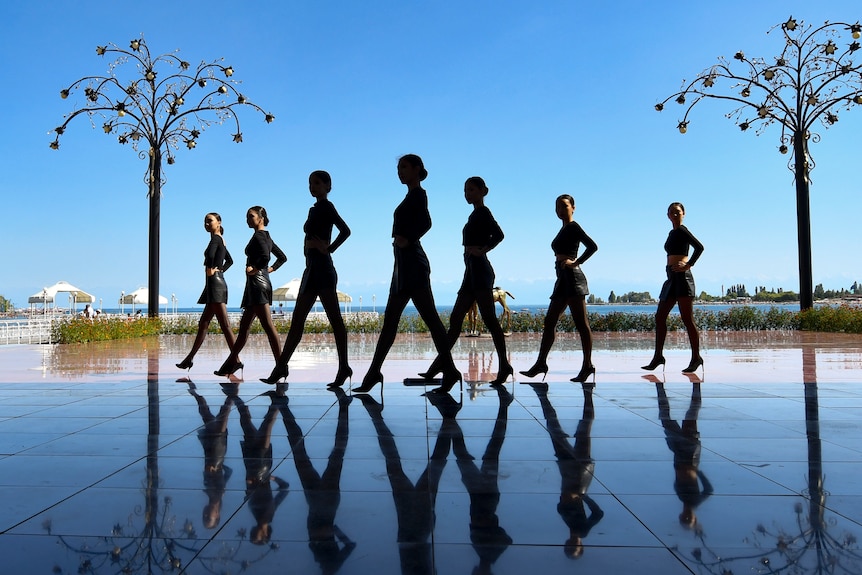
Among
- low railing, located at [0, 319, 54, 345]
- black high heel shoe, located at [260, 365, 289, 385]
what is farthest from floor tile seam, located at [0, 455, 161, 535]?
low railing, located at [0, 319, 54, 345]

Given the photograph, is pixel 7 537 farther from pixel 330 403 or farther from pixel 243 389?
pixel 243 389

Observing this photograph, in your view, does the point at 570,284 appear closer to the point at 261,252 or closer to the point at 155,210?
the point at 261,252

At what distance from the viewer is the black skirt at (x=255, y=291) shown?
8.07 metres

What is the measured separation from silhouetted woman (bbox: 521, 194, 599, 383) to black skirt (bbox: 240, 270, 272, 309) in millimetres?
3426

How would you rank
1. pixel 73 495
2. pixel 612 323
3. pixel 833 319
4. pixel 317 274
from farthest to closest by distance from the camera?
pixel 612 323
pixel 833 319
pixel 317 274
pixel 73 495

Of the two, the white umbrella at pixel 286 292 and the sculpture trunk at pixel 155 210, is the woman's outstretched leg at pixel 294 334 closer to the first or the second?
the sculpture trunk at pixel 155 210

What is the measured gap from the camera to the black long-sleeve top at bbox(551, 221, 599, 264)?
780 centimetres

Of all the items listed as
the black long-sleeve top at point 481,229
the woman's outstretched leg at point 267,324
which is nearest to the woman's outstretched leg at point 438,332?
the black long-sleeve top at point 481,229

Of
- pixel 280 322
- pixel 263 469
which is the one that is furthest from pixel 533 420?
pixel 280 322

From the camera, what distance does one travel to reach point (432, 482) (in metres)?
3.32

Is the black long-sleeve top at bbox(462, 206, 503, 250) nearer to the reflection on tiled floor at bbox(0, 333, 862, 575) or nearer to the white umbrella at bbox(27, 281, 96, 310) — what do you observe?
the reflection on tiled floor at bbox(0, 333, 862, 575)

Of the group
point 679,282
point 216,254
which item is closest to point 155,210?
point 216,254

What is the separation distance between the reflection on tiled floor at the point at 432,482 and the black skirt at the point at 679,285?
6.29ft

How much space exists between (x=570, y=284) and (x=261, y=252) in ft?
12.5
